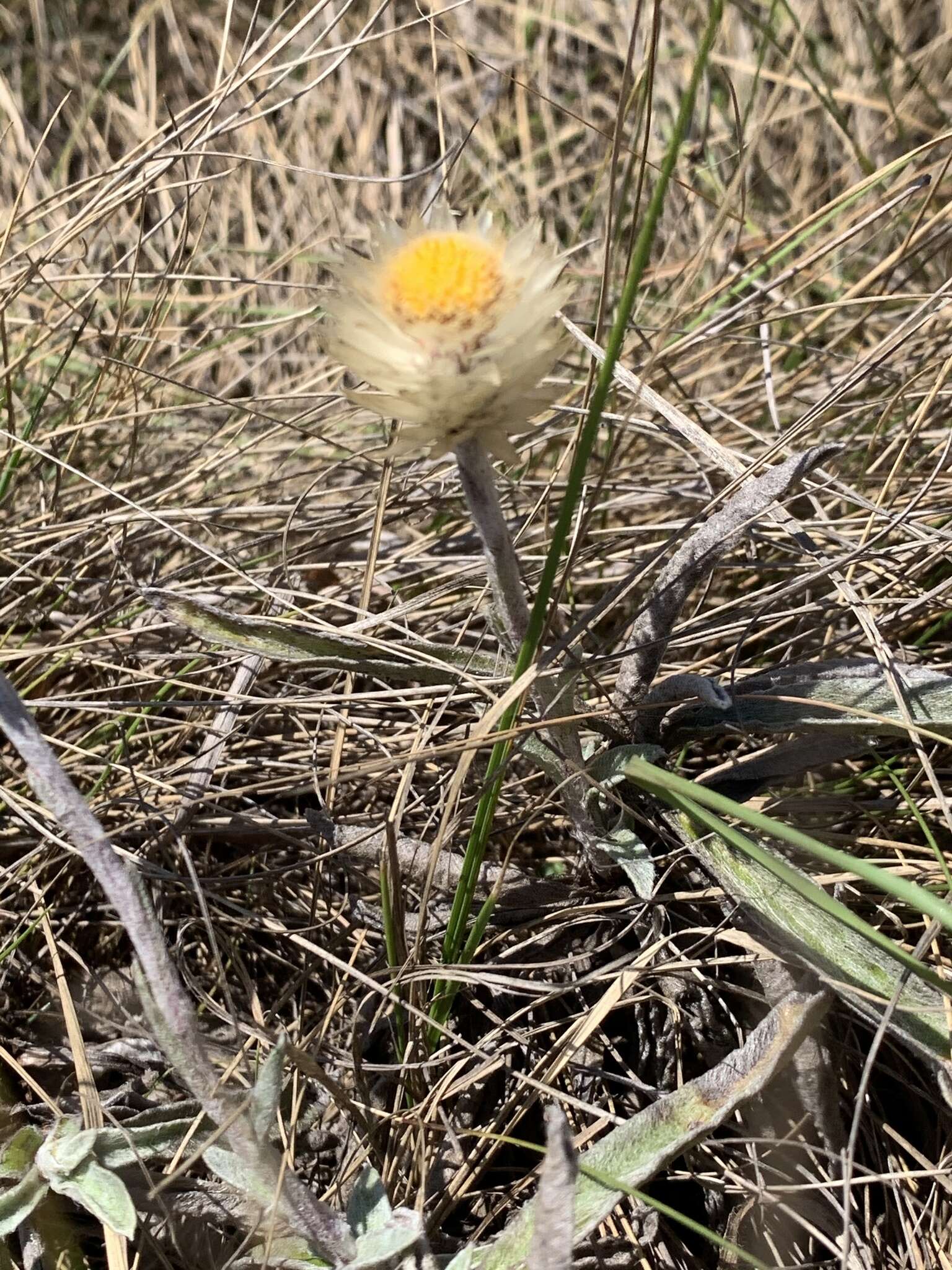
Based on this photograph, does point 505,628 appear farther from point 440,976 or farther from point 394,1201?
point 394,1201

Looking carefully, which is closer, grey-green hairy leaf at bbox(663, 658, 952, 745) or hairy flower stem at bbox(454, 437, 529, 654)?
hairy flower stem at bbox(454, 437, 529, 654)

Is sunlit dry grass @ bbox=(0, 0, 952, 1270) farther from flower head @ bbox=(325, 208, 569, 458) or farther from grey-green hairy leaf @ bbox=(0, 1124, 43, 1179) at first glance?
flower head @ bbox=(325, 208, 569, 458)

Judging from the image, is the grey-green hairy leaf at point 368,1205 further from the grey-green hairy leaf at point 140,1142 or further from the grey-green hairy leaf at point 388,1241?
the grey-green hairy leaf at point 140,1142

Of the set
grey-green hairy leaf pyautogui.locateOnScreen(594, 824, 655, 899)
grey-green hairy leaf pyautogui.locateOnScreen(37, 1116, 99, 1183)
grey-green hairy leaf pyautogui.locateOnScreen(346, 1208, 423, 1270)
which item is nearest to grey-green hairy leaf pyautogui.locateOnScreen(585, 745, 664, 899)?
grey-green hairy leaf pyautogui.locateOnScreen(594, 824, 655, 899)

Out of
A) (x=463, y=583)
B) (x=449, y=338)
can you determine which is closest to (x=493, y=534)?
(x=449, y=338)

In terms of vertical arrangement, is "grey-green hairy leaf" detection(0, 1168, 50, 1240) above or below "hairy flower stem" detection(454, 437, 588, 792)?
below

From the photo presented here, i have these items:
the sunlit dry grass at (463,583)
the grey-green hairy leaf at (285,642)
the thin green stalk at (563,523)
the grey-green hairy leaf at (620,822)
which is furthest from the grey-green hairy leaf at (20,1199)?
the grey-green hairy leaf at (620,822)
